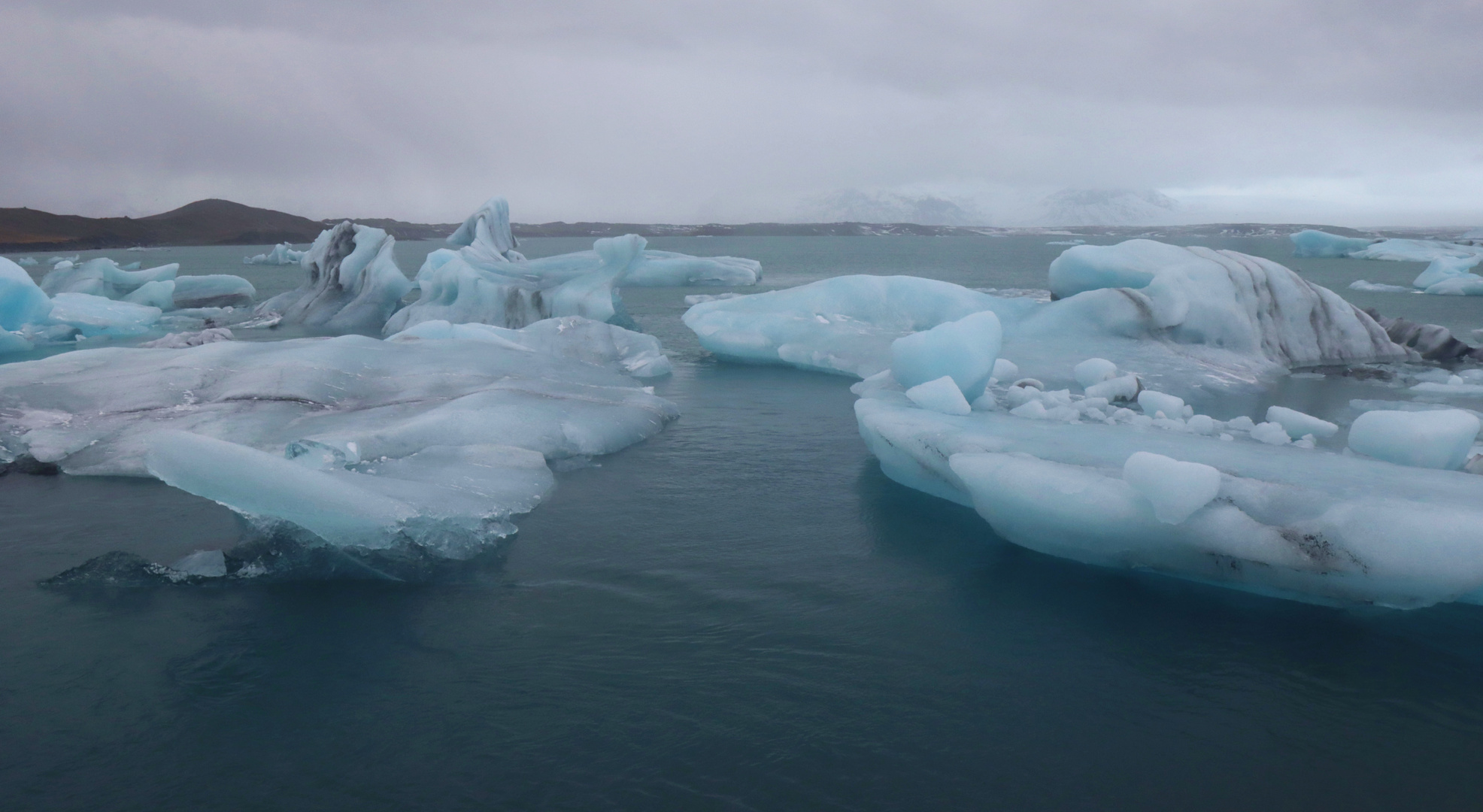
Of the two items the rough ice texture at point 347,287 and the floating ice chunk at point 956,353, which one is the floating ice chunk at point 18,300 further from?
the floating ice chunk at point 956,353

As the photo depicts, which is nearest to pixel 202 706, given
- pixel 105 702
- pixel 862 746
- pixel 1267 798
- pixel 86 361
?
pixel 105 702

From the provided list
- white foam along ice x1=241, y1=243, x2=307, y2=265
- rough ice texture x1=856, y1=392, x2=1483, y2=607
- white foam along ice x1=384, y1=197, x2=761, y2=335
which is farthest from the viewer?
white foam along ice x1=241, y1=243, x2=307, y2=265

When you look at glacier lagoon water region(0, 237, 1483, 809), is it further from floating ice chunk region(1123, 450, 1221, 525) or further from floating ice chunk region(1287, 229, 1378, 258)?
floating ice chunk region(1287, 229, 1378, 258)

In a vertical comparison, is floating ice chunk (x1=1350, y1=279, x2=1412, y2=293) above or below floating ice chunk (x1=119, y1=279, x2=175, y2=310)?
below

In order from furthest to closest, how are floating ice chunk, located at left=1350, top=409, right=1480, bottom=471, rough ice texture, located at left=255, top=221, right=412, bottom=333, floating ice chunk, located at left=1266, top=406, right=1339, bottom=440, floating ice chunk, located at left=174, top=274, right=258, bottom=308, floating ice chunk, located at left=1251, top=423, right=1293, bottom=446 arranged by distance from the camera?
floating ice chunk, located at left=174, top=274, right=258, bottom=308
rough ice texture, located at left=255, top=221, right=412, bottom=333
floating ice chunk, located at left=1266, top=406, right=1339, bottom=440
floating ice chunk, located at left=1251, top=423, right=1293, bottom=446
floating ice chunk, located at left=1350, top=409, right=1480, bottom=471

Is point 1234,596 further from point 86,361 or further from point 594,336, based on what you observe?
point 86,361

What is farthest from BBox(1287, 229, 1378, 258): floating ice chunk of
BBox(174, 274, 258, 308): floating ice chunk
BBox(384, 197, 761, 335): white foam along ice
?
BBox(174, 274, 258, 308): floating ice chunk

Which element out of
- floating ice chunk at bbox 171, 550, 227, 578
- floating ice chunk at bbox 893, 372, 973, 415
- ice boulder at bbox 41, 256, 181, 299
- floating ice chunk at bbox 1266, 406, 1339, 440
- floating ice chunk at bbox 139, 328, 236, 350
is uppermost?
ice boulder at bbox 41, 256, 181, 299
